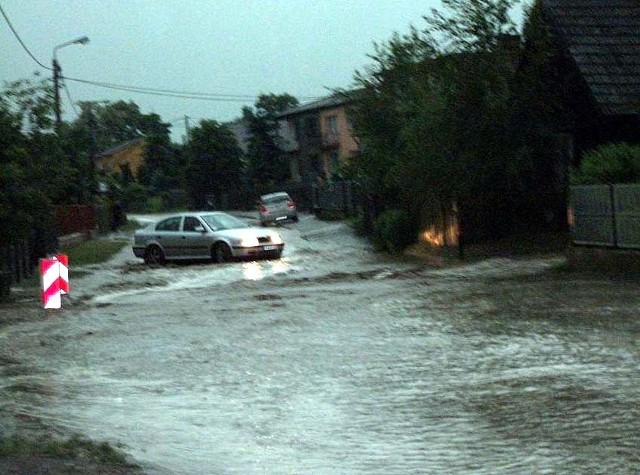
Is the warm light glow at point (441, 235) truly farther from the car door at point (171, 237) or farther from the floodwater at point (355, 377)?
the floodwater at point (355, 377)

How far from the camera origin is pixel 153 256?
100 ft

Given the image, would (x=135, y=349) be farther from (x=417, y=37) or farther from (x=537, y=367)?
(x=417, y=37)

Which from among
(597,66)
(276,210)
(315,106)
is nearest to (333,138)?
(315,106)

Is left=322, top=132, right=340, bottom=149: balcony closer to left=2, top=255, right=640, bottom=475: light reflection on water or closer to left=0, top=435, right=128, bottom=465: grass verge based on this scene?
left=2, top=255, right=640, bottom=475: light reflection on water

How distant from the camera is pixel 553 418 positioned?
27.9ft

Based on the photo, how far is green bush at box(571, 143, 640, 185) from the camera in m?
20.1

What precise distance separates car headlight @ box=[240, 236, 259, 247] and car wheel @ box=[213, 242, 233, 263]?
382 millimetres

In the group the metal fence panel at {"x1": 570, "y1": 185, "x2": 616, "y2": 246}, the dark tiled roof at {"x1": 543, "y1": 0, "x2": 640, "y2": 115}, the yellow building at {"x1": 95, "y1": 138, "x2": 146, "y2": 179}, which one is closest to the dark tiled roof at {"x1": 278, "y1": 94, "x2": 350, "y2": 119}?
the yellow building at {"x1": 95, "y1": 138, "x2": 146, "y2": 179}

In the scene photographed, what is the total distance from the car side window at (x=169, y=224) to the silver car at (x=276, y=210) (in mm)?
20621

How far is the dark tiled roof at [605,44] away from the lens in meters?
25.6

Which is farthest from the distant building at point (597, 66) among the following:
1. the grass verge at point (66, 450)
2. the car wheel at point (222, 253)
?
the grass verge at point (66, 450)

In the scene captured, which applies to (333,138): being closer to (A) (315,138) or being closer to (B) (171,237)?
(A) (315,138)

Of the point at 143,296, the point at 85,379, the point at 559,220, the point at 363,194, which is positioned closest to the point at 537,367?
the point at 85,379

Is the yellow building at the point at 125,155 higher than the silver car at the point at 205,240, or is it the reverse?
the yellow building at the point at 125,155
